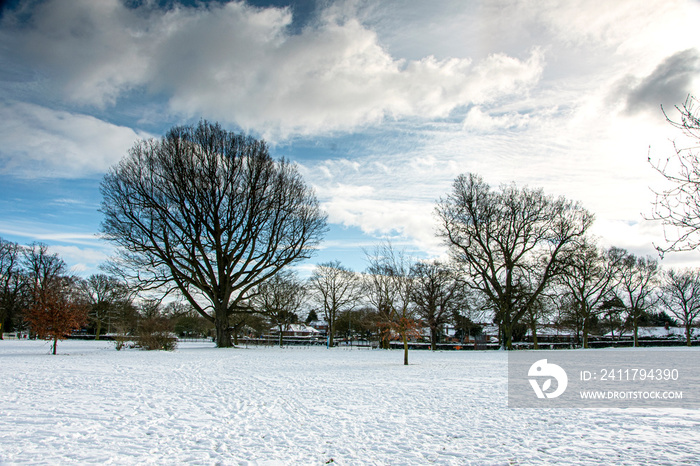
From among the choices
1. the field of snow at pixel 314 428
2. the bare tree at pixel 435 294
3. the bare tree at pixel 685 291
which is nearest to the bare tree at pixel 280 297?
the bare tree at pixel 435 294

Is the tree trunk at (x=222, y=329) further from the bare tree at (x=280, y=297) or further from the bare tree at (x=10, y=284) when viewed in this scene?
the bare tree at (x=10, y=284)

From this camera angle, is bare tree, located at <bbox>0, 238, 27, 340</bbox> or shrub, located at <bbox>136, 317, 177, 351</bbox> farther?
bare tree, located at <bbox>0, 238, 27, 340</bbox>

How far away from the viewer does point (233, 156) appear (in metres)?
28.5

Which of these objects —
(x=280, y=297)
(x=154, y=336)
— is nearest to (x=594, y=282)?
(x=280, y=297)

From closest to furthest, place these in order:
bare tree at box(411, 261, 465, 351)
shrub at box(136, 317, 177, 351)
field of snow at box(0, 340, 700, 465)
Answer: field of snow at box(0, 340, 700, 465) → shrub at box(136, 317, 177, 351) → bare tree at box(411, 261, 465, 351)

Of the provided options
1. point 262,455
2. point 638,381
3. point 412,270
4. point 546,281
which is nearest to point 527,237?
point 546,281

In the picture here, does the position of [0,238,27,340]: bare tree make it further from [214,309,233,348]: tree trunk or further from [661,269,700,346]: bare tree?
[661,269,700,346]: bare tree

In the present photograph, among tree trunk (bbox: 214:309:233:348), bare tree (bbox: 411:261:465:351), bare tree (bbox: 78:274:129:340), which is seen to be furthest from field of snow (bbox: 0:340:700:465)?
bare tree (bbox: 78:274:129:340)

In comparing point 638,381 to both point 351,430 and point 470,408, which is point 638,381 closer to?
point 470,408

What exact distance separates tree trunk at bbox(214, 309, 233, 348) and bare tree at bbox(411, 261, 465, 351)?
1691 centimetres

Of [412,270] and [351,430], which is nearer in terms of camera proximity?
[351,430]

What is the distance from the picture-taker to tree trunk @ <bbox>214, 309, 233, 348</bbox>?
30125 mm

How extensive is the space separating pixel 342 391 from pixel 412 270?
2894 centimetres

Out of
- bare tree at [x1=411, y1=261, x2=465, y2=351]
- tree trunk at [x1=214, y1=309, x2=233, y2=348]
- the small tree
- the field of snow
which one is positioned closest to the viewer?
the field of snow
